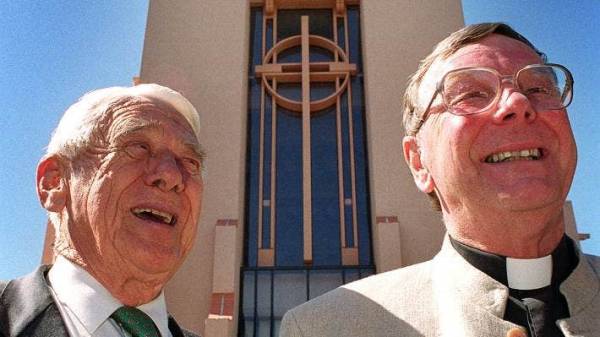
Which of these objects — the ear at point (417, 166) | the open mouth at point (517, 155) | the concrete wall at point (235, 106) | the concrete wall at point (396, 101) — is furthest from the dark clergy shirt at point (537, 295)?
the concrete wall at point (396, 101)

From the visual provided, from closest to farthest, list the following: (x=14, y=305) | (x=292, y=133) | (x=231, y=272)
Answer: (x=14, y=305) → (x=231, y=272) → (x=292, y=133)

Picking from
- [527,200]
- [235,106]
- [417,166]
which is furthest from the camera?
[235,106]

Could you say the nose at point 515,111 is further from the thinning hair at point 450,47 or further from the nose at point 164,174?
the nose at point 164,174

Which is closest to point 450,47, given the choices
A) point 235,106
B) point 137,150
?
point 137,150

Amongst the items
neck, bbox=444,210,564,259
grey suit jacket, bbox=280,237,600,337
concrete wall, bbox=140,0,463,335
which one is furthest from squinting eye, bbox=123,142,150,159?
concrete wall, bbox=140,0,463,335

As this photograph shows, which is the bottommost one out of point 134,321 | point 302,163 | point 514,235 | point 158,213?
point 134,321

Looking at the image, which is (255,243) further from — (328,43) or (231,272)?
(328,43)

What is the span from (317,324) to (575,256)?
3.23ft

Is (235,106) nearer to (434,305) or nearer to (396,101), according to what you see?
(396,101)

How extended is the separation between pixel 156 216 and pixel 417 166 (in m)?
1.07

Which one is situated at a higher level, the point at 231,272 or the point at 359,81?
the point at 359,81

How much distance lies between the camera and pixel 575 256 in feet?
6.70

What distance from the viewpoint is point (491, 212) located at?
1.84 meters

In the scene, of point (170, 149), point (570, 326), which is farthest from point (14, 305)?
point (570, 326)
